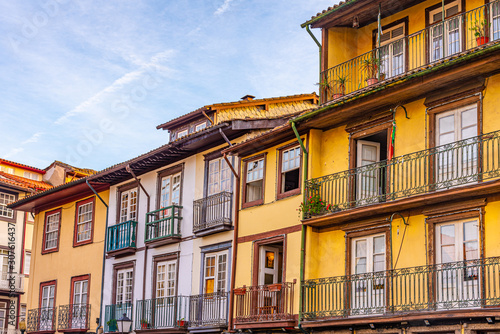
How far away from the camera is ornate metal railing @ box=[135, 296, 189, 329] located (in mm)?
26672

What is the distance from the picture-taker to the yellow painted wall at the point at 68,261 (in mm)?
32469

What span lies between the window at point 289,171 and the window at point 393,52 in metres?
3.49

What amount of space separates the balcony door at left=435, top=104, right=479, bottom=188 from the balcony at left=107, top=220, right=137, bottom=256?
14.7 meters

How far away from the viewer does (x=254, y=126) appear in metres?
25.7

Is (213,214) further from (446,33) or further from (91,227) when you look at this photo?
(446,33)

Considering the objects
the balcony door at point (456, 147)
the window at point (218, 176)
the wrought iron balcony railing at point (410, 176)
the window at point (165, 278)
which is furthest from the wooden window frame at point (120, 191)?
the balcony door at point (456, 147)

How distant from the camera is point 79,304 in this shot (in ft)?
107

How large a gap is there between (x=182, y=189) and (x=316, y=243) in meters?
7.94

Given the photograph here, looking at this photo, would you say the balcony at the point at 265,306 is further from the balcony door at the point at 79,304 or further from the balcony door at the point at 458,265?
the balcony door at the point at 79,304

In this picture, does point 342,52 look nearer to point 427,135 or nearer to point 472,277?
point 427,135

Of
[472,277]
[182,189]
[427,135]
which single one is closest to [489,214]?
[472,277]

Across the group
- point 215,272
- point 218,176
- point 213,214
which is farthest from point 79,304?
point 218,176

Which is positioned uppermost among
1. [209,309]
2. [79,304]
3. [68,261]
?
[68,261]

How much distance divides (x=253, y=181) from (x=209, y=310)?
14.0 feet
